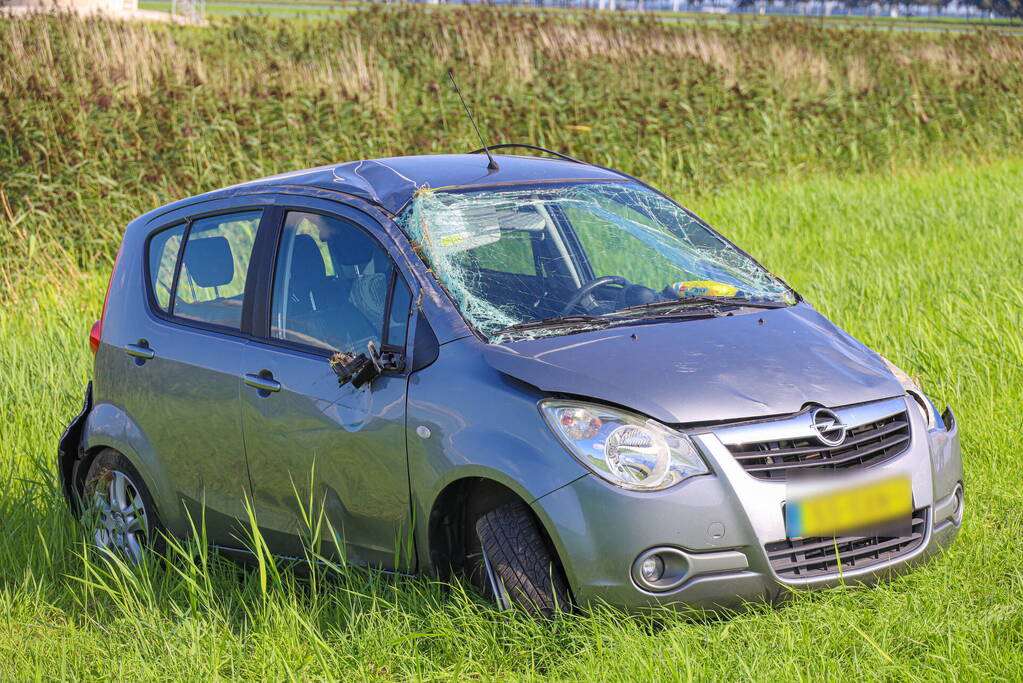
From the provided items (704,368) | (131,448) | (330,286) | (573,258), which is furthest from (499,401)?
(131,448)

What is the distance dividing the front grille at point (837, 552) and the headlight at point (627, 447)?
13.9 inches

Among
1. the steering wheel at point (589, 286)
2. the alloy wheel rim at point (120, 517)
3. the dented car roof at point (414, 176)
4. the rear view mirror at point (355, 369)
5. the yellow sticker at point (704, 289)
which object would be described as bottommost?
the alloy wheel rim at point (120, 517)

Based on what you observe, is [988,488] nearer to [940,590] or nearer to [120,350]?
[940,590]

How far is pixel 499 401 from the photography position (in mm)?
3316

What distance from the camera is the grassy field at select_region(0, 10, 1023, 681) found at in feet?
10.6

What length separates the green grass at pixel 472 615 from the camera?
3.07 m

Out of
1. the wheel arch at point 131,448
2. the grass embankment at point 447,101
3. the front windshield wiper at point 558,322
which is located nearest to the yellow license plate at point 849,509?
the front windshield wiper at point 558,322

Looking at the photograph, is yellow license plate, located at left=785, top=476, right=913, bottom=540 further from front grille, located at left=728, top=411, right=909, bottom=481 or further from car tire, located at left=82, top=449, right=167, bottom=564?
car tire, located at left=82, top=449, right=167, bottom=564

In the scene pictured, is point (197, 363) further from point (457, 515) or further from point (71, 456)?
point (457, 515)

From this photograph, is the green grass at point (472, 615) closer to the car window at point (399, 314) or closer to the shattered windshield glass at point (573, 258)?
the car window at point (399, 314)

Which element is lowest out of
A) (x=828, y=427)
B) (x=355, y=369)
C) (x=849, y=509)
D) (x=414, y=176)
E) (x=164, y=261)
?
(x=849, y=509)

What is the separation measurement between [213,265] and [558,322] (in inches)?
67.1

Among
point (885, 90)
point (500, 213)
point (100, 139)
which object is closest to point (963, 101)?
point (885, 90)

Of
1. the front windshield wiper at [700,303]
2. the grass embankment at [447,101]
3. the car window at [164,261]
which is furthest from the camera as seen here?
the grass embankment at [447,101]
